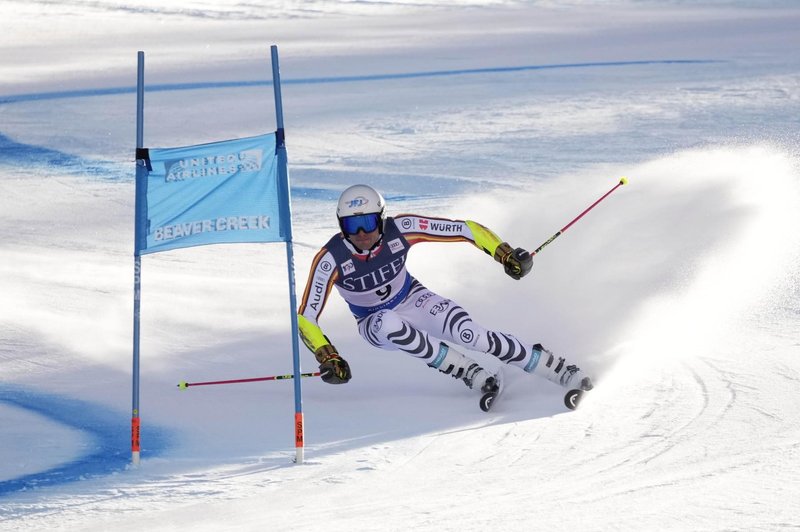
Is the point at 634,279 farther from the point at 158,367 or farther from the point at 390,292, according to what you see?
the point at 158,367

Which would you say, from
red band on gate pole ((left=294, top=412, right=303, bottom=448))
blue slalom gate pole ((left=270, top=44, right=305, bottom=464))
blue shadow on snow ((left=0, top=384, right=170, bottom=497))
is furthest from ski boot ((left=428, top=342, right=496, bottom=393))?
blue shadow on snow ((left=0, top=384, right=170, bottom=497))

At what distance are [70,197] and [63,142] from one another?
304 cm

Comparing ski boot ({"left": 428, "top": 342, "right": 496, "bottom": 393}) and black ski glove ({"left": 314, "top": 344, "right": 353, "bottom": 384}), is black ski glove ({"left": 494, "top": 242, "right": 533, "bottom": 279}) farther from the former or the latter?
black ski glove ({"left": 314, "top": 344, "right": 353, "bottom": 384})

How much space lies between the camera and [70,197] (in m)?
12.8

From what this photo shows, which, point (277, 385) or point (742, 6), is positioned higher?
point (742, 6)

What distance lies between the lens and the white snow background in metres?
5.02

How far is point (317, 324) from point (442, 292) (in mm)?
2647

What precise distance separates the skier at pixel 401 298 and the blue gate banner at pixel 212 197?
2.59 feet

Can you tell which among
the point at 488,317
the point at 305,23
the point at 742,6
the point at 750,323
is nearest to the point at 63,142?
the point at 488,317

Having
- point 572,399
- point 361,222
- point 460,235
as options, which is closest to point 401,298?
point 460,235

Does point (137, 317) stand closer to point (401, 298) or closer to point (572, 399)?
point (401, 298)

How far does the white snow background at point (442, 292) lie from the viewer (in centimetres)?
502

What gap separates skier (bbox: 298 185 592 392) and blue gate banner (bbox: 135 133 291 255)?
0.79 metres

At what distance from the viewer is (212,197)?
19.2 ft
